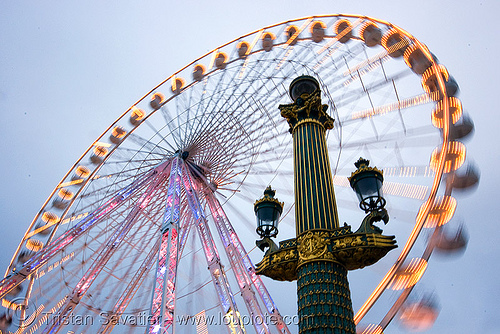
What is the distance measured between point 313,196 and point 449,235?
149 inches

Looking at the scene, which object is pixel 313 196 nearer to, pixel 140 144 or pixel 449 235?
pixel 449 235

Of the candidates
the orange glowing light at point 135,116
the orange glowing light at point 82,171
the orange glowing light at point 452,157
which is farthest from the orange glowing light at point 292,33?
the orange glowing light at point 82,171

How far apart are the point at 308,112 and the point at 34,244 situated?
13.4 m

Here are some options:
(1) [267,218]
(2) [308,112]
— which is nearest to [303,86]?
(2) [308,112]

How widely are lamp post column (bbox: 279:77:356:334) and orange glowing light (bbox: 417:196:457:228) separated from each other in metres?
3.26

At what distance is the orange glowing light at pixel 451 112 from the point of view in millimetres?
9961

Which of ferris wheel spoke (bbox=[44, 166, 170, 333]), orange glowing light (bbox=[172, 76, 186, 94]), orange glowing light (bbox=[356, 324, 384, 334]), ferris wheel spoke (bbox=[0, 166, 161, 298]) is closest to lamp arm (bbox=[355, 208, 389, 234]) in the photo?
orange glowing light (bbox=[356, 324, 384, 334])

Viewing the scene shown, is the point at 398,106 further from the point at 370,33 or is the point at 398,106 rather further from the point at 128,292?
the point at 128,292

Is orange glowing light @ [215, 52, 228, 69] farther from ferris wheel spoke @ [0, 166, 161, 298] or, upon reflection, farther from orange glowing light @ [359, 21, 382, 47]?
A: ferris wheel spoke @ [0, 166, 161, 298]

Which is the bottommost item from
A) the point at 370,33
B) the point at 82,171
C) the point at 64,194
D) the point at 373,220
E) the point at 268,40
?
the point at 373,220

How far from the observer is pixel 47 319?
549 inches

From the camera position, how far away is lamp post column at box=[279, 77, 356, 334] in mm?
4988

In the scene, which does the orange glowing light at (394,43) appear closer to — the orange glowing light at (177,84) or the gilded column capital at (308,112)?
Answer: the gilded column capital at (308,112)

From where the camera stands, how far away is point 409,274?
8.05m
